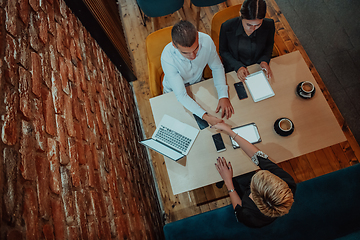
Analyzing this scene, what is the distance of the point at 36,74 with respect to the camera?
3.02 feet

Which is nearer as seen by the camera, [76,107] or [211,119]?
[76,107]

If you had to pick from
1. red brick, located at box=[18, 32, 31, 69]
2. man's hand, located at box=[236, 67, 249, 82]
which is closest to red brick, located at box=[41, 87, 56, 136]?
red brick, located at box=[18, 32, 31, 69]

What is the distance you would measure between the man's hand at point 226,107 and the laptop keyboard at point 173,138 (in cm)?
36

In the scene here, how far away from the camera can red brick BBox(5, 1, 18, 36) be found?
0.84 metres

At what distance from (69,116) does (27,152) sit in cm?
36

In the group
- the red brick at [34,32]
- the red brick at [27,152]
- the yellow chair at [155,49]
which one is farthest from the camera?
the yellow chair at [155,49]

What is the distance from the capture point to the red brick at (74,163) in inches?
39.1

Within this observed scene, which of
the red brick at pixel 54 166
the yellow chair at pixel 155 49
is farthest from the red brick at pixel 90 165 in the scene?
the yellow chair at pixel 155 49

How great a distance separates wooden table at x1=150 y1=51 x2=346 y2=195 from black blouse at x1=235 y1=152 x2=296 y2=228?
0.11 metres

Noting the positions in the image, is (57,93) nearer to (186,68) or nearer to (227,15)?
(186,68)

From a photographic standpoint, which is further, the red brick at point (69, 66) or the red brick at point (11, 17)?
the red brick at point (69, 66)

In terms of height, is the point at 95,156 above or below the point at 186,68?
below

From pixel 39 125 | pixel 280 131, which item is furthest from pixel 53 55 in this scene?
pixel 280 131

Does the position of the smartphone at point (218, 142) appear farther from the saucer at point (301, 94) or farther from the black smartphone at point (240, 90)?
the saucer at point (301, 94)
